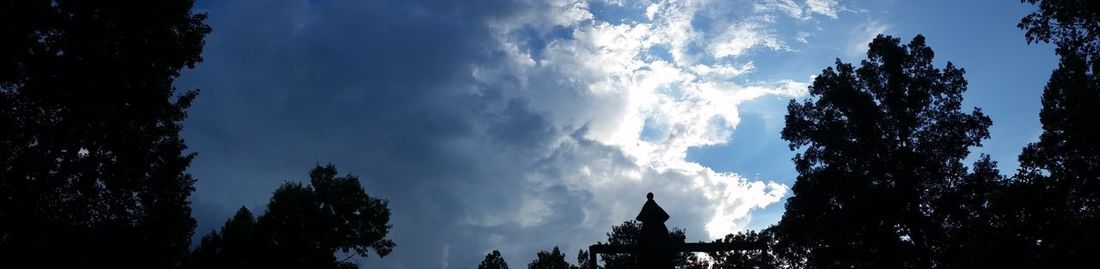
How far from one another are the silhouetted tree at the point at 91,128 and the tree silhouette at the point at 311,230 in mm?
19129

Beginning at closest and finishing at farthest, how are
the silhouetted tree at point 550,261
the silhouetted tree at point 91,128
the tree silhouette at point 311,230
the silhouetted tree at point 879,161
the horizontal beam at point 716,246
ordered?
the horizontal beam at point 716,246
the silhouetted tree at point 91,128
the silhouetted tree at point 879,161
the tree silhouette at point 311,230
the silhouetted tree at point 550,261

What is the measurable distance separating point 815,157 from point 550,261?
43.1 metres

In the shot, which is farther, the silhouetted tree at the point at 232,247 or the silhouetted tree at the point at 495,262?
the silhouetted tree at the point at 495,262

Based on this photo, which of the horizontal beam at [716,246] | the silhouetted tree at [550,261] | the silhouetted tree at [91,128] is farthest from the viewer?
the silhouetted tree at [550,261]

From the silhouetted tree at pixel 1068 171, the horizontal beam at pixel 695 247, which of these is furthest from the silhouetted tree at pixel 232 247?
the silhouetted tree at pixel 1068 171

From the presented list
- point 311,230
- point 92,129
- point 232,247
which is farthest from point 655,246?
point 232,247

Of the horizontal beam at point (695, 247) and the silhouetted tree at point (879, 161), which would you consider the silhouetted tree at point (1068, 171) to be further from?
the horizontal beam at point (695, 247)

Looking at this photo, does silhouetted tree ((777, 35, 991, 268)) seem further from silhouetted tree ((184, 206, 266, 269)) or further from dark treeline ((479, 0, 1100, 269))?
silhouetted tree ((184, 206, 266, 269))

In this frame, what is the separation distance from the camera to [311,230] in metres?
35.7

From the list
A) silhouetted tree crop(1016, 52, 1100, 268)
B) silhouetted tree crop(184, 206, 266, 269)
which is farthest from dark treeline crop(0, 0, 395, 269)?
silhouetted tree crop(1016, 52, 1100, 268)

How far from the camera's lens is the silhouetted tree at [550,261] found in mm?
64062

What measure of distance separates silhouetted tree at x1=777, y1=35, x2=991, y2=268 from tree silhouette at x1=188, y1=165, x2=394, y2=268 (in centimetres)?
2474

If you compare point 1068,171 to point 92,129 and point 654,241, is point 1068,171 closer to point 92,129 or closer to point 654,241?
point 654,241

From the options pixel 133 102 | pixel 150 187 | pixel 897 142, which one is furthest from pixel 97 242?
pixel 897 142
